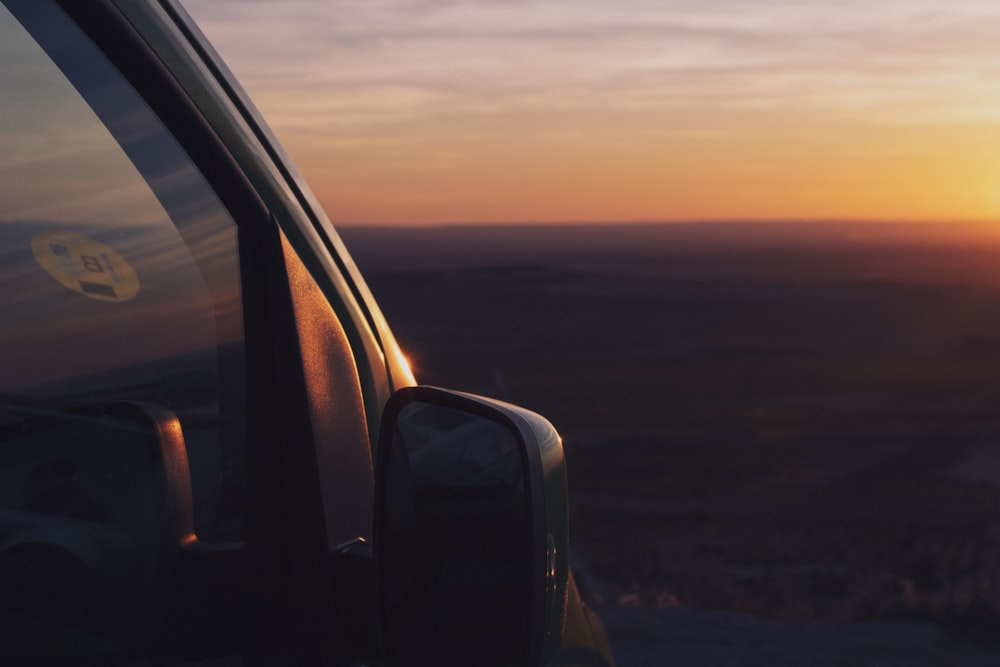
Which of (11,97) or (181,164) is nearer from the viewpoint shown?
(11,97)

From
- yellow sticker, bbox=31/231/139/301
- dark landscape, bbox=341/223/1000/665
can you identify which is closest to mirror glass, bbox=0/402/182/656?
yellow sticker, bbox=31/231/139/301

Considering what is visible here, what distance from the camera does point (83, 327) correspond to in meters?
1.14

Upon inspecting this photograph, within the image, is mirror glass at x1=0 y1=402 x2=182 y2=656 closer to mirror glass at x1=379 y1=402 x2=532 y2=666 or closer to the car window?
the car window

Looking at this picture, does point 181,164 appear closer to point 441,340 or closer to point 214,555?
point 214,555

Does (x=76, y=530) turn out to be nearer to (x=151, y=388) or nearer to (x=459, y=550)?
(x=151, y=388)

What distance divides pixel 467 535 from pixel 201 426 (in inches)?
14.2

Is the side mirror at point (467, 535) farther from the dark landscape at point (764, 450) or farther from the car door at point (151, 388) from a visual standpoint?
the dark landscape at point (764, 450)

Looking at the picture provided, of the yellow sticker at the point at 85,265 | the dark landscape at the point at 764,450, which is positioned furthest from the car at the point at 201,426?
the dark landscape at the point at 764,450

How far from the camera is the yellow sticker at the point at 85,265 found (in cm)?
112

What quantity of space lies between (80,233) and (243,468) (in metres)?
0.34

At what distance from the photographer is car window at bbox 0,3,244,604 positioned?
1.09 m

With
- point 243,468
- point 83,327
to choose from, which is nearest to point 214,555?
point 243,468

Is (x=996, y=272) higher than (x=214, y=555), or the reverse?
(x=214, y=555)

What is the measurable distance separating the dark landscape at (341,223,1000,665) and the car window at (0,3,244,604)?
472 cm
